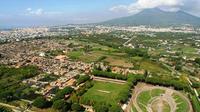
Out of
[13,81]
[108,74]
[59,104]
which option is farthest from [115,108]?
[13,81]

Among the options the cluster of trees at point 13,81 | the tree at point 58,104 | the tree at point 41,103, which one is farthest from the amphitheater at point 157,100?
the cluster of trees at point 13,81

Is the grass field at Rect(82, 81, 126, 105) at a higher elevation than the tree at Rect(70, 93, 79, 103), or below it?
below

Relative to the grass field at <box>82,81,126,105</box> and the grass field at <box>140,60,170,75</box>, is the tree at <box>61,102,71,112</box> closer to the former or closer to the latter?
the grass field at <box>82,81,126,105</box>

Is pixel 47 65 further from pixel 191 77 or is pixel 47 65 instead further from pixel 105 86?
pixel 191 77

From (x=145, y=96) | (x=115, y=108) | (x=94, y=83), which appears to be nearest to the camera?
(x=115, y=108)

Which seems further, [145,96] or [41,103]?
[145,96]

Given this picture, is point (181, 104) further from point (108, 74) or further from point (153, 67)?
point (153, 67)

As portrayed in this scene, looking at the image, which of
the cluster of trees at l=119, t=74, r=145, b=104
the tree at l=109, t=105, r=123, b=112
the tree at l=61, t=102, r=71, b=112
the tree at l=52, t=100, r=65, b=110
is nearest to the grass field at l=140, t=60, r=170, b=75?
the cluster of trees at l=119, t=74, r=145, b=104
